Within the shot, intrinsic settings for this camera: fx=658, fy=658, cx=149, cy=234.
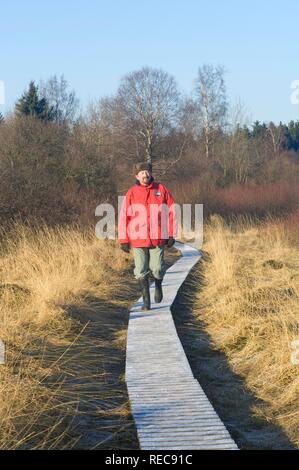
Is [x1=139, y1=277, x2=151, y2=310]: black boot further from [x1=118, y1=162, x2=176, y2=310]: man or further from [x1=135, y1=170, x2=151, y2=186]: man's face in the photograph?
[x1=135, y1=170, x2=151, y2=186]: man's face

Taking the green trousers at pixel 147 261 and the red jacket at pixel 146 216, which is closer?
the red jacket at pixel 146 216

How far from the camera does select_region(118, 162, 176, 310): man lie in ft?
25.6

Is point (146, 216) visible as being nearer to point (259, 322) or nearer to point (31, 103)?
point (259, 322)

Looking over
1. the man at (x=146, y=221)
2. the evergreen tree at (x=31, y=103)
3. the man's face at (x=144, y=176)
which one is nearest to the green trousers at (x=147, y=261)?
the man at (x=146, y=221)

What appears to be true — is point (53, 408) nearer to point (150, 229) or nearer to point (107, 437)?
point (107, 437)

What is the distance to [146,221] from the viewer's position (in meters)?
7.80

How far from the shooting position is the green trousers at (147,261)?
802 centimetres

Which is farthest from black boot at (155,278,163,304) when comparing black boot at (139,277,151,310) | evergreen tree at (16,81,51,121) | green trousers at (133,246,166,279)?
evergreen tree at (16,81,51,121)

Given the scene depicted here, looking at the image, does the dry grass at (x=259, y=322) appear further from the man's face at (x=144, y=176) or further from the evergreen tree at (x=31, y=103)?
the evergreen tree at (x=31, y=103)

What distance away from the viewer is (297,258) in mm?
14617

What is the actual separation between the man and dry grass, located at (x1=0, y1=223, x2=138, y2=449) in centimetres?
83

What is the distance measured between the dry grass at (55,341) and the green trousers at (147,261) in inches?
26.5

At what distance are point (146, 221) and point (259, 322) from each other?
71.2 inches

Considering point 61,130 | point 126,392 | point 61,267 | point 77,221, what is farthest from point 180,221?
point 126,392
